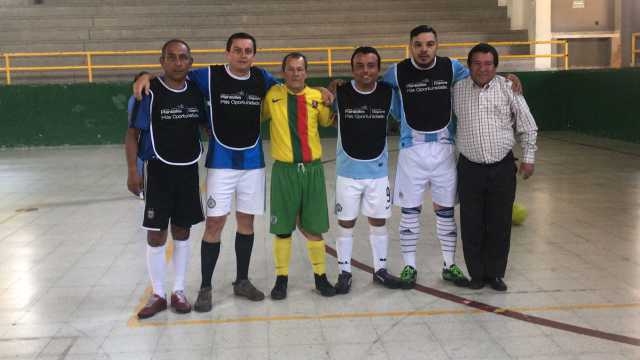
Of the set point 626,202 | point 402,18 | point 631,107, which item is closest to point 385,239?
point 626,202

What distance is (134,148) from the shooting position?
4.06 m

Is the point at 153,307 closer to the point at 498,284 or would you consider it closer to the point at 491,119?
the point at 498,284

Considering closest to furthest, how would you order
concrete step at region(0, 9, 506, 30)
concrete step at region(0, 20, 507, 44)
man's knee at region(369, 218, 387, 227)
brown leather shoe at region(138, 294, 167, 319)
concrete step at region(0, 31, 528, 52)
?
brown leather shoe at region(138, 294, 167, 319) → man's knee at region(369, 218, 387, 227) → concrete step at region(0, 31, 528, 52) → concrete step at region(0, 20, 507, 44) → concrete step at region(0, 9, 506, 30)

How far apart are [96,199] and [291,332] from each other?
5.36 meters

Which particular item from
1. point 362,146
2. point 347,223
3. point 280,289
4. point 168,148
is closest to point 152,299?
point 280,289

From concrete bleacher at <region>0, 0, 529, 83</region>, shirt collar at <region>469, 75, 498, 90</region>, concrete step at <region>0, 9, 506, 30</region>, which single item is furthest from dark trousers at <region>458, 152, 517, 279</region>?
concrete step at <region>0, 9, 506, 30</region>

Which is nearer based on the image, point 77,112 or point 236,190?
point 236,190

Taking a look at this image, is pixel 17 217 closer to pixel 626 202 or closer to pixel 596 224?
pixel 596 224

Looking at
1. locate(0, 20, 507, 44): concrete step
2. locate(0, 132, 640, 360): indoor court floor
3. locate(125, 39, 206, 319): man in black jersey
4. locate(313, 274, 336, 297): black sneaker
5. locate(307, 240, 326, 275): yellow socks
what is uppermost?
locate(0, 20, 507, 44): concrete step

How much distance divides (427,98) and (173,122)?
5.61 ft

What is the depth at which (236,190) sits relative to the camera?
4324 millimetres

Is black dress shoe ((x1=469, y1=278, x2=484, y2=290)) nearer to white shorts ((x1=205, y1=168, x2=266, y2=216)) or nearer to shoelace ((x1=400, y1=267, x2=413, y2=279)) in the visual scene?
shoelace ((x1=400, y1=267, x2=413, y2=279))

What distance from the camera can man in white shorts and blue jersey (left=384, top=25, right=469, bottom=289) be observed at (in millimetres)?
4398

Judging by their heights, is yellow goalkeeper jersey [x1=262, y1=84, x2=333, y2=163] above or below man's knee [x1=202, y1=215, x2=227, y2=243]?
above
